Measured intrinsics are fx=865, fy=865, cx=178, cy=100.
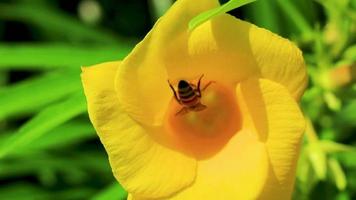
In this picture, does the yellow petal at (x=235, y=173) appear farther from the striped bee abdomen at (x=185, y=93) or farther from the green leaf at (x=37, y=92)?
the green leaf at (x=37, y=92)

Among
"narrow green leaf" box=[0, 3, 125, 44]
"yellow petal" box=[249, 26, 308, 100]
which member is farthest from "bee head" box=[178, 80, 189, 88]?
"narrow green leaf" box=[0, 3, 125, 44]

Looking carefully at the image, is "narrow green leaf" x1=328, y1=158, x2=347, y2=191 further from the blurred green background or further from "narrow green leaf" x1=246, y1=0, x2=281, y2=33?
"narrow green leaf" x1=246, y1=0, x2=281, y2=33

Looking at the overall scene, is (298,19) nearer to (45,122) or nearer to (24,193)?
(45,122)

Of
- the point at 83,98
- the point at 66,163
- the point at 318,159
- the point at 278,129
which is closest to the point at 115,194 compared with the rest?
the point at 83,98

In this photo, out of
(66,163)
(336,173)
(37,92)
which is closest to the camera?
(336,173)

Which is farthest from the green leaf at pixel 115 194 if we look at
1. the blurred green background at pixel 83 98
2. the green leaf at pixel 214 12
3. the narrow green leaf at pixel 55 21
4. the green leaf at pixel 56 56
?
the narrow green leaf at pixel 55 21
